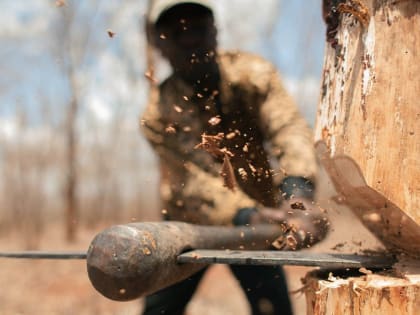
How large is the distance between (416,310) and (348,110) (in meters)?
0.59

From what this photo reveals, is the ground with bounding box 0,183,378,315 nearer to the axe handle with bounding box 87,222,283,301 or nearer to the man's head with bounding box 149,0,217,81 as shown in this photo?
the man's head with bounding box 149,0,217,81

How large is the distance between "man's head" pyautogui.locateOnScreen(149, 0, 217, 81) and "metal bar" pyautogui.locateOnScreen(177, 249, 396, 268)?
1.15 m

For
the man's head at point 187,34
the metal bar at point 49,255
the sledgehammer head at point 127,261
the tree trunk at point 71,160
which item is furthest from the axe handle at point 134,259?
the tree trunk at point 71,160

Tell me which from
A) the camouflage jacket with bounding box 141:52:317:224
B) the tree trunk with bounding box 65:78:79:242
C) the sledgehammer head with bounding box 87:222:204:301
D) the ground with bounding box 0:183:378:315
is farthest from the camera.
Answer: the tree trunk with bounding box 65:78:79:242

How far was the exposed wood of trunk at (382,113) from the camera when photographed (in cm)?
146

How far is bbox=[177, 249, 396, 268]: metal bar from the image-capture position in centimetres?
143

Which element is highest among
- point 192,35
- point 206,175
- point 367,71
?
point 192,35

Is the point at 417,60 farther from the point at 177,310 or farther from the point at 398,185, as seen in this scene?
the point at 177,310

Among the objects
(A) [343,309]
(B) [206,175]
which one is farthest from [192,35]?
(A) [343,309]

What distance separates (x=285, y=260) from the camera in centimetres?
143

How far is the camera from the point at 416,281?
4.49 ft

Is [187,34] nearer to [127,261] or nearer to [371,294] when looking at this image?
[127,261]

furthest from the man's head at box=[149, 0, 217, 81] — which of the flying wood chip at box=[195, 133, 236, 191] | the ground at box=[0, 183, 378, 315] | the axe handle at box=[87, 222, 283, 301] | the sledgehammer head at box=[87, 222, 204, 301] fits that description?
the ground at box=[0, 183, 378, 315]

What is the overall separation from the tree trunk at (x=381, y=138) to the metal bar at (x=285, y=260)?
0.05 metres
